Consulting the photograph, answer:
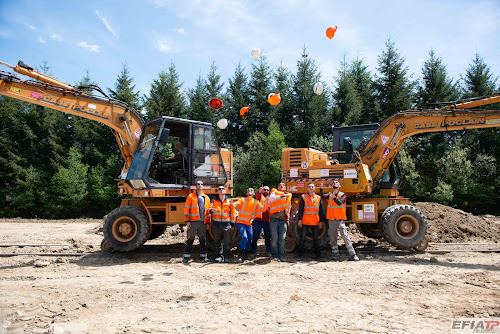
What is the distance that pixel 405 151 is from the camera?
69.1ft

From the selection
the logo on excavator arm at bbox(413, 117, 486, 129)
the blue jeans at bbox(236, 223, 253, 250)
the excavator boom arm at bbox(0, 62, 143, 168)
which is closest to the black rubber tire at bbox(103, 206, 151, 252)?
the excavator boom arm at bbox(0, 62, 143, 168)

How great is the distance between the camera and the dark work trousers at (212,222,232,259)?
7.95 meters

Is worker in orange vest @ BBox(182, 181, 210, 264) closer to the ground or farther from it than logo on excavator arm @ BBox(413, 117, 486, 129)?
closer to the ground

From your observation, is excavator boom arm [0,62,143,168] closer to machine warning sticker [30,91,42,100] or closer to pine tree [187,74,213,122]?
machine warning sticker [30,91,42,100]

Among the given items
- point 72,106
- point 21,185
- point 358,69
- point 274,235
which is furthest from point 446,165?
point 21,185

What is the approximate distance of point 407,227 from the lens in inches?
339

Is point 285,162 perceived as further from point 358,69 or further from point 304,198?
point 358,69

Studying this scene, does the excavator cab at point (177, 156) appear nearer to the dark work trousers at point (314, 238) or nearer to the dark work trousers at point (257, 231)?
the dark work trousers at point (257, 231)

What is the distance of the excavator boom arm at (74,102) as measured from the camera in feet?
27.8

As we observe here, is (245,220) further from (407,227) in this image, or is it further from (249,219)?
(407,227)

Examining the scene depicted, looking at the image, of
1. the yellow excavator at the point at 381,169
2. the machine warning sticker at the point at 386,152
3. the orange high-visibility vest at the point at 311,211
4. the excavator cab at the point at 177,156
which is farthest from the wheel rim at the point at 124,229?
the machine warning sticker at the point at 386,152

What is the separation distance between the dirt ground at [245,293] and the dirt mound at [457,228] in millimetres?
3174

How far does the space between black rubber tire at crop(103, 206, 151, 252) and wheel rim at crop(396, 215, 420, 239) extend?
6.25m

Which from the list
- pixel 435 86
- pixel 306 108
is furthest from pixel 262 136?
pixel 435 86
